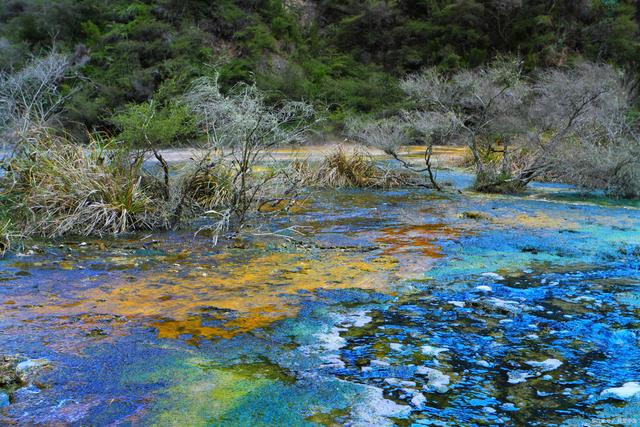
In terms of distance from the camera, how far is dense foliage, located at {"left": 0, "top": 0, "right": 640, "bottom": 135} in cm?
3209

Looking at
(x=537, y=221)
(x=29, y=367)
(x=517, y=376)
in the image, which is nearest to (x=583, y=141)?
(x=537, y=221)

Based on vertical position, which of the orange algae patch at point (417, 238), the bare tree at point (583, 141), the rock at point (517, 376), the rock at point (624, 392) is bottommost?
the orange algae patch at point (417, 238)

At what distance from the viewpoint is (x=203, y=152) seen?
10.4 meters

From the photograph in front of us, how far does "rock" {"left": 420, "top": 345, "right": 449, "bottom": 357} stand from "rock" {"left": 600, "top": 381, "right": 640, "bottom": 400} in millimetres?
1082

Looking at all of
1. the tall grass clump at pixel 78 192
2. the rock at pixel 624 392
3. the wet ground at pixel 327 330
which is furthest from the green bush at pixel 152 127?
the rock at pixel 624 392

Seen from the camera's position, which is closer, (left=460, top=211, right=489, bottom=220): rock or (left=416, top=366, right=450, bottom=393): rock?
(left=416, top=366, right=450, bottom=393): rock

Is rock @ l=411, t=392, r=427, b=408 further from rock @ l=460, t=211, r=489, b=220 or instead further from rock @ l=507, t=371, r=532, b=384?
rock @ l=460, t=211, r=489, b=220

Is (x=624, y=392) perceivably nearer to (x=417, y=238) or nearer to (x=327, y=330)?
(x=327, y=330)

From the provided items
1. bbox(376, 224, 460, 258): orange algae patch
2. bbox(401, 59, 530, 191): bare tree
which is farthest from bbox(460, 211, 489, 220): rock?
bbox(401, 59, 530, 191): bare tree

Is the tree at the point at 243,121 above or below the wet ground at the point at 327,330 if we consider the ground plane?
above

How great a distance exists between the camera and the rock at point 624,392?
362 cm

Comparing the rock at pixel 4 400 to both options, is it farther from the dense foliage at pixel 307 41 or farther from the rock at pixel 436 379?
the dense foliage at pixel 307 41

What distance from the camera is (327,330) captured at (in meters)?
4.82

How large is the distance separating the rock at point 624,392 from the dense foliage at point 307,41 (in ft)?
87.8
